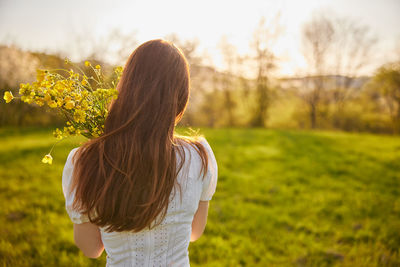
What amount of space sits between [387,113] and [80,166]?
21.5 meters

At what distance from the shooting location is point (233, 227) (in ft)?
13.7

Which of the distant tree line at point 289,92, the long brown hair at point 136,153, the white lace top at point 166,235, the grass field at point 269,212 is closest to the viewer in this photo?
the long brown hair at point 136,153

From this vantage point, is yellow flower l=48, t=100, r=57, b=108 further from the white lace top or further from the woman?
the white lace top

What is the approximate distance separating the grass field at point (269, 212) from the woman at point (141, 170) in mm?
303

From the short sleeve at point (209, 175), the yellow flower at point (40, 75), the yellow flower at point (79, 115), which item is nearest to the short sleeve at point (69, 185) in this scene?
the yellow flower at point (79, 115)

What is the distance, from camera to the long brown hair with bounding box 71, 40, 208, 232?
1.12 meters

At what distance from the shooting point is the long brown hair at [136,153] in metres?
1.12

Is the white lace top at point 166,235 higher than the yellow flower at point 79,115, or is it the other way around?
the yellow flower at point 79,115

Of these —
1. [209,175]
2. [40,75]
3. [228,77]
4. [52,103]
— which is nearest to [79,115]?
[52,103]

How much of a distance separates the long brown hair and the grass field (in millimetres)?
295

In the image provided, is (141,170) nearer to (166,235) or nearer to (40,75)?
(166,235)

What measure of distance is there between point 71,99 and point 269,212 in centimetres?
429

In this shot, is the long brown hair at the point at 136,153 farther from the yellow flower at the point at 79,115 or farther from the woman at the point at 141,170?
the yellow flower at the point at 79,115

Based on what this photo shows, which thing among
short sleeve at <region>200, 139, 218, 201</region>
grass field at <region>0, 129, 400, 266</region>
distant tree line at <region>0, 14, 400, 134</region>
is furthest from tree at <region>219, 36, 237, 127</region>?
short sleeve at <region>200, 139, 218, 201</region>
